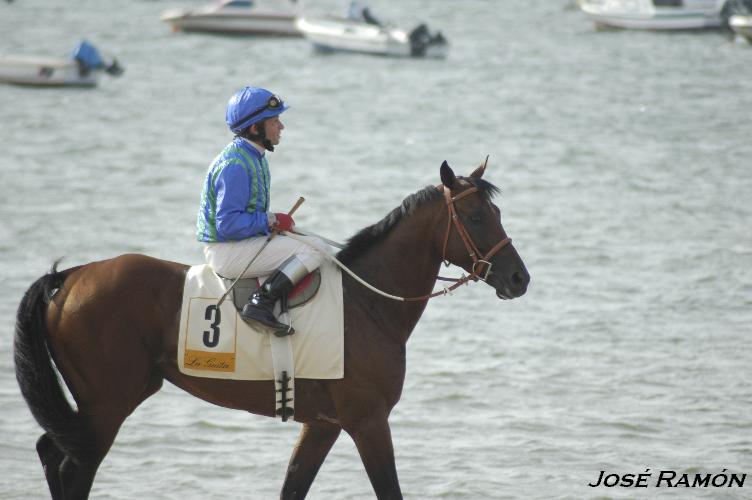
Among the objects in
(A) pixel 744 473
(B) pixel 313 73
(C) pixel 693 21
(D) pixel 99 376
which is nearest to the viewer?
(D) pixel 99 376

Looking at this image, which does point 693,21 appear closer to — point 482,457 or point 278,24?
point 278,24

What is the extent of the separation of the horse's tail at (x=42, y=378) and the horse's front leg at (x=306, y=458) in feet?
3.98

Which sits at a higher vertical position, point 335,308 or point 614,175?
point 335,308

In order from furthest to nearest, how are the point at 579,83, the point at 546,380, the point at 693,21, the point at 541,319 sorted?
the point at 693,21 < the point at 579,83 < the point at 541,319 < the point at 546,380

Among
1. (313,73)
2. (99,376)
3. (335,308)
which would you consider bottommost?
(313,73)

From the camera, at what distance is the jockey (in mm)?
6562

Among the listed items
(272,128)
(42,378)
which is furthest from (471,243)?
(42,378)

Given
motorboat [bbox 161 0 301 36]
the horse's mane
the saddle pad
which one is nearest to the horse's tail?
the saddle pad

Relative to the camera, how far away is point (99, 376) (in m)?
6.69

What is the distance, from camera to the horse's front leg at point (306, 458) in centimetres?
702

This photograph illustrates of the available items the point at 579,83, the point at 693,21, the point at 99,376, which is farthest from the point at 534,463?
the point at 693,21

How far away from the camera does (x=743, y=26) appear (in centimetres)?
4122

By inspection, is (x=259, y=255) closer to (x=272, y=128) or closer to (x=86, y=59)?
(x=272, y=128)

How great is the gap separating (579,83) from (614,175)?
48.2 ft
